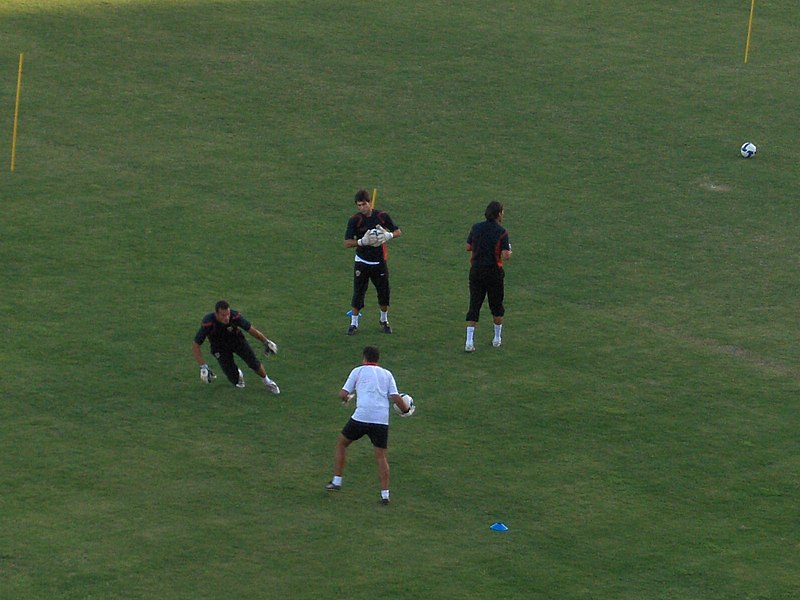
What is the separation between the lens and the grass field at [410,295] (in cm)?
1603

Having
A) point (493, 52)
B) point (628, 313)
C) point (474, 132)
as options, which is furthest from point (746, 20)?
point (628, 313)

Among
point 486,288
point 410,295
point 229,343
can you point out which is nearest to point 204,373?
point 229,343

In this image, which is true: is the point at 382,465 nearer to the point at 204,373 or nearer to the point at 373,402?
the point at 373,402

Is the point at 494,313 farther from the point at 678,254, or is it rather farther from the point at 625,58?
the point at 625,58

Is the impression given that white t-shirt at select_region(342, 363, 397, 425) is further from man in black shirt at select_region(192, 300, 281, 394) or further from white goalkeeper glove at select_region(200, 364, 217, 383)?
white goalkeeper glove at select_region(200, 364, 217, 383)

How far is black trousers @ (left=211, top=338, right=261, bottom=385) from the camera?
19.8 metres

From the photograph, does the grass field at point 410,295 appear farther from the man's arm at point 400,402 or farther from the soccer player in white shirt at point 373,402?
the man's arm at point 400,402

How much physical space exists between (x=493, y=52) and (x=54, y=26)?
42.7 ft

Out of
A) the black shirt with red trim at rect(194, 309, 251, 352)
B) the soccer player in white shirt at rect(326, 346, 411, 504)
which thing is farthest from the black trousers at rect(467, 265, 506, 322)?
the soccer player in white shirt at rect(326, 346, 411, 504)

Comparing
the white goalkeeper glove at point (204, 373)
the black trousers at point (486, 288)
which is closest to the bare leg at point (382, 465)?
the white goalkeeper glove at point (204, 373)

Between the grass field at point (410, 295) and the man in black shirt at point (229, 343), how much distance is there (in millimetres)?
374

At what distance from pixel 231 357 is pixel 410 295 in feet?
17.6

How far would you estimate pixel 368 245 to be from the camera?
21.7 m

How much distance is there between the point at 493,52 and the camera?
37094 millimetres
